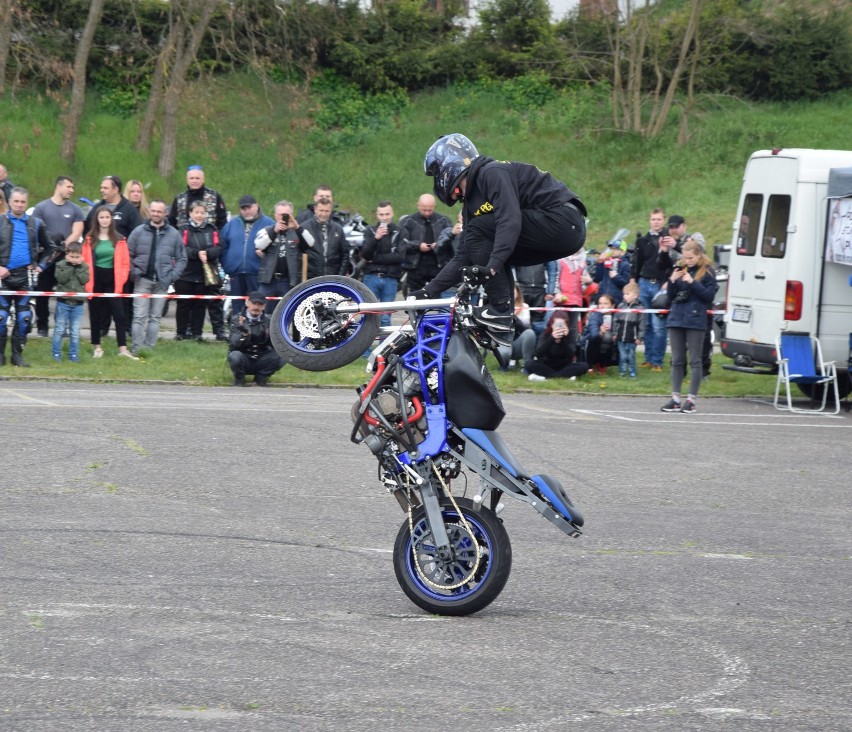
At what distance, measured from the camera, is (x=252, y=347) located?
16578 millimetres

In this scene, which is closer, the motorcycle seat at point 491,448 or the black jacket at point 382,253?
the motorcycle seat at point 491,448

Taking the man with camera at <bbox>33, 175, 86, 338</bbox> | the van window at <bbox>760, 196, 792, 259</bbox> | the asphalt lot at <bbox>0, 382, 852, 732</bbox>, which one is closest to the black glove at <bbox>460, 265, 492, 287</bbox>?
the asphalt lot at <bbox>0, 382, 852, 732</bbox>

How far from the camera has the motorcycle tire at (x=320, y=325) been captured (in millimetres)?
6742

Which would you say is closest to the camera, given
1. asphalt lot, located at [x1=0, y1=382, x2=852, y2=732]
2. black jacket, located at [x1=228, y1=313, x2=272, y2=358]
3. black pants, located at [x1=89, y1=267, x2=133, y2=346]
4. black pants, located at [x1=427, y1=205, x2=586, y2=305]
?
asphalt lot, located at [x1=0, y1=382, x2=852, y2=732]

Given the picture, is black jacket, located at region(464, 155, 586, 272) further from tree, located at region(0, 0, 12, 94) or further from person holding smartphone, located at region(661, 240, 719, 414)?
tree, located at region(0, 0, 12, 94)

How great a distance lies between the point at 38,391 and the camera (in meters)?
14.9

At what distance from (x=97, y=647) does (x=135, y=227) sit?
1334 centimetres

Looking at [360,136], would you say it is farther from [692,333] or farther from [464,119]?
[692,333]

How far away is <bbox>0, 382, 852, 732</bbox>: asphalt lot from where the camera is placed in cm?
529

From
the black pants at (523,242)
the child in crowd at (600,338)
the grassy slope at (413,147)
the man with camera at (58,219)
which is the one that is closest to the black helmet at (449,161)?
the black pants at (523,242)

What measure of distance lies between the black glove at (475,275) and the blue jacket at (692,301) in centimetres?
891

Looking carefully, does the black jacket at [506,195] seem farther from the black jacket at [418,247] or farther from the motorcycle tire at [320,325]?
the black jacket at [418,247]

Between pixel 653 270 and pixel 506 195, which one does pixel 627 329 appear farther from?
pixel 506 195

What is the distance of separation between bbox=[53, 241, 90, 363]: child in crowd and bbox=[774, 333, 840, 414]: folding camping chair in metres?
8.58
